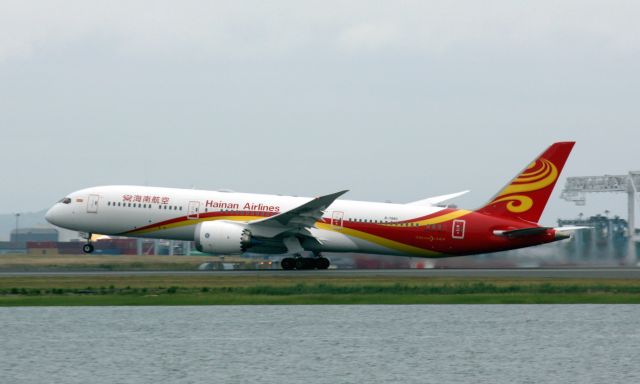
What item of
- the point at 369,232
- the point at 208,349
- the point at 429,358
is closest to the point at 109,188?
the point at 369,232

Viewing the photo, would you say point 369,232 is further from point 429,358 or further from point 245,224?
point 429,358

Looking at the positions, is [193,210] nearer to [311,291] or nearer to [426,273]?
[426,273]

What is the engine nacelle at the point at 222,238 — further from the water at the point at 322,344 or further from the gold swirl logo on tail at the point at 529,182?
the gold swirl logo on tail at the point at 529,182

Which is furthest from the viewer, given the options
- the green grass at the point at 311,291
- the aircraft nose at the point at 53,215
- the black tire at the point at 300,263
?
the aircraft nose at the point at 53,215

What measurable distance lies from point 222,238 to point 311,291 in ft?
40.6

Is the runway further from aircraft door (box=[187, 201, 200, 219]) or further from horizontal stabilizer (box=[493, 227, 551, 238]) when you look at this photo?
aircraft door (box=[187, 201, 200, 219])

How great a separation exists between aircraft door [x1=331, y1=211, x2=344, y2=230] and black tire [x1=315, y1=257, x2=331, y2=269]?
Answer: 8.04 feet

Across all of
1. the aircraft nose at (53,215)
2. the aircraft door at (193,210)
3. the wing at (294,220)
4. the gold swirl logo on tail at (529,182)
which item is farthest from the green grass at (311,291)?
the aircraft nose at (53,215)

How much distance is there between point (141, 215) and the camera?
56531mm

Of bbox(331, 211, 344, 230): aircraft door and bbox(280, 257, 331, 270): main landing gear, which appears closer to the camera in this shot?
bbox(331, 211, 344, 230): aircraft door

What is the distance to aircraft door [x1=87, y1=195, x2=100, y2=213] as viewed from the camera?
2272 inches

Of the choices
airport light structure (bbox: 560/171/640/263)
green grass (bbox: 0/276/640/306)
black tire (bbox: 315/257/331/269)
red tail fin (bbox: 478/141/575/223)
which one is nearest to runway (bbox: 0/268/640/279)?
black tire (bbox: 315/257/331/269)

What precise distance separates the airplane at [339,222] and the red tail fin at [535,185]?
0.05 metres

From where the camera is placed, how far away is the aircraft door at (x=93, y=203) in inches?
2272
